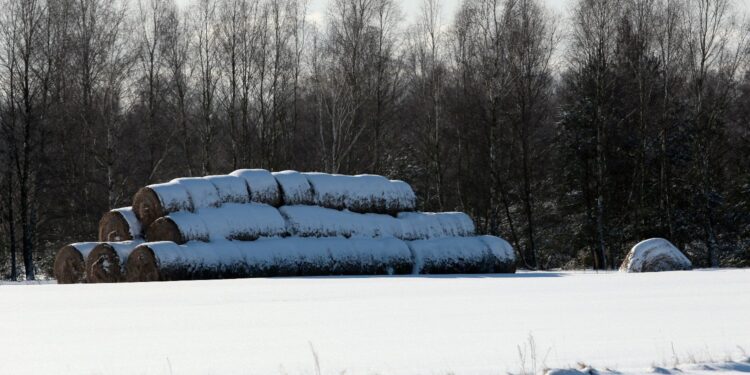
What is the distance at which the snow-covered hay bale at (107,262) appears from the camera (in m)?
17.0

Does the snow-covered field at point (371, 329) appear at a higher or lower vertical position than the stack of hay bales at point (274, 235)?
lower

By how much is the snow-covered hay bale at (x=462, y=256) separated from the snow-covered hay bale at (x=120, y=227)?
5.38 metres

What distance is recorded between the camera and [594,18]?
33.1m

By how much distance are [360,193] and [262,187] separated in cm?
225

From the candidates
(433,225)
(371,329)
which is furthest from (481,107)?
(371,329)

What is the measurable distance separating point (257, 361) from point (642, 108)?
2819 centimetres

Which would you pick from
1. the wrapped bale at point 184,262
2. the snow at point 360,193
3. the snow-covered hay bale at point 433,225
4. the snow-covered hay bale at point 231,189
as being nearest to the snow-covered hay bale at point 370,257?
the snow-covered hay bale at point 433,225

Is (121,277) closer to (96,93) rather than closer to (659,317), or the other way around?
(659,317)

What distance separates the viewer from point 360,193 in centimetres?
2036

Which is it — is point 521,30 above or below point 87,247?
above

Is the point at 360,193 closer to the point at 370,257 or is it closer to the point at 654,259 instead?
the point at 370,257

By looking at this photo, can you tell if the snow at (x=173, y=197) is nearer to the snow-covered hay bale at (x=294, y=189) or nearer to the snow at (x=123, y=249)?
the snow at (x=123, y=249)

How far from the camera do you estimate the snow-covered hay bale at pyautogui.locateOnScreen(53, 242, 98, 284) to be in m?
17.7

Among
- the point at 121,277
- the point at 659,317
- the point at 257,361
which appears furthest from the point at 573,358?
the point at 121,277
